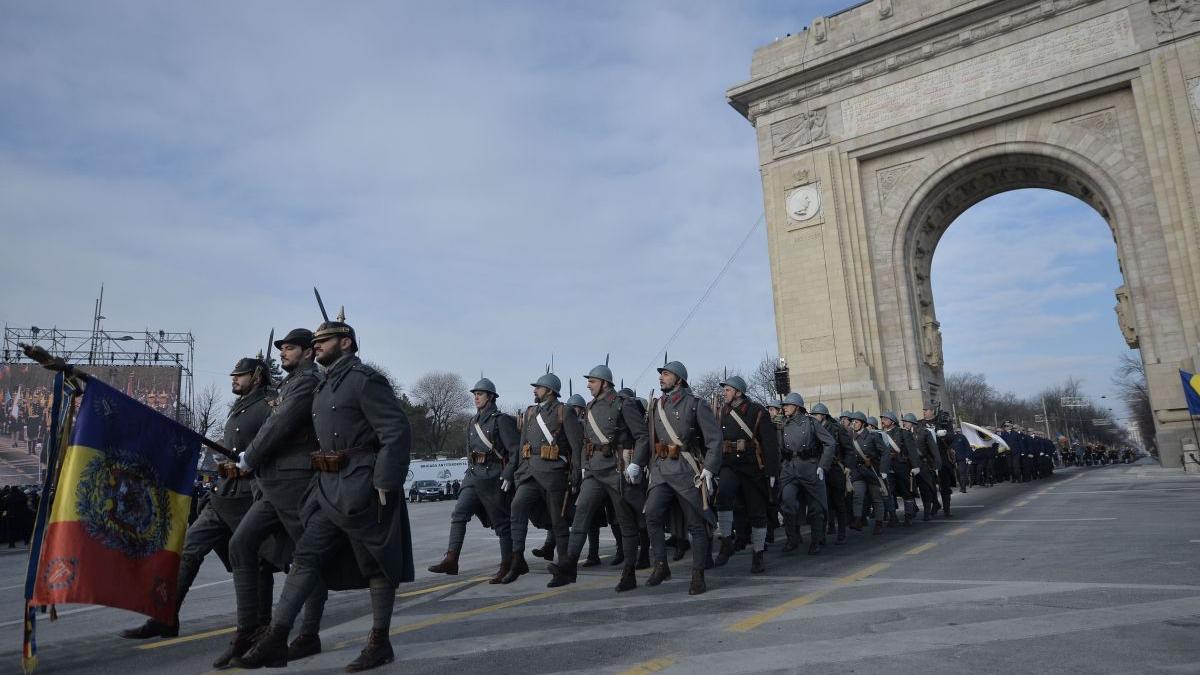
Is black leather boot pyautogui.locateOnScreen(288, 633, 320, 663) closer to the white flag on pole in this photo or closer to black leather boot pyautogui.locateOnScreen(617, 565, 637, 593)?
black leather boot pyautogui.locateOnScreen(617, 565, 637, 593)

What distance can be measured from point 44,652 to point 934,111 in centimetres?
2871

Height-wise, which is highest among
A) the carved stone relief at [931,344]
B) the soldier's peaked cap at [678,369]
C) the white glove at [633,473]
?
the carved stone relief at [931,344]

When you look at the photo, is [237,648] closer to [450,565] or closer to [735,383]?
[450,565]

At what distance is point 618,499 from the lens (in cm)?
741

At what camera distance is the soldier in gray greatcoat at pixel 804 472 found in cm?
965

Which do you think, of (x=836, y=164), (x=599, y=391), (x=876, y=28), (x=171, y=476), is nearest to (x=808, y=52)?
(x=876, y=28)

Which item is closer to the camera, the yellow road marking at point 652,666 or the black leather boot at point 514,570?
the yellow road marking at point 652,666

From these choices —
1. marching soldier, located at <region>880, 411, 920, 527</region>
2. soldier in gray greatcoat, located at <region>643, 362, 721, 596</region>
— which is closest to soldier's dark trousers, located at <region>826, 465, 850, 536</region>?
marching soldier, located at <region>880, 411, 920, 527</region>

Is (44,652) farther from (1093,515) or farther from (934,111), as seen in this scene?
Answer: (934,111)

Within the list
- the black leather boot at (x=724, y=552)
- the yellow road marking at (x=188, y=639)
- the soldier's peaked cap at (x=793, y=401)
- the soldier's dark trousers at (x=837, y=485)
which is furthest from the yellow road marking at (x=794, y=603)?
the yellow road marking at (x=188, y=639)

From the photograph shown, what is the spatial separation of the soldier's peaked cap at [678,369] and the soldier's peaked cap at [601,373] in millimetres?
676

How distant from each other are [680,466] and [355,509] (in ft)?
10.9

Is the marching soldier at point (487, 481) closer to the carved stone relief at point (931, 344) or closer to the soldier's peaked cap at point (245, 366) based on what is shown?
the soldier's peaked cap at point (245, 366)

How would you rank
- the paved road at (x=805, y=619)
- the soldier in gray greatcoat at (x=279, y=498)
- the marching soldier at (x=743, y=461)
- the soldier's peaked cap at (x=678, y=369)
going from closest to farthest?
1. the paved road at (x=805, y=619)
2. the soldier in gray greatcoat at (x=279, y=498)
3. the soldier's peaked cap at (x=678, y=369)
4. the marching soldier at (x=743, y=461)
